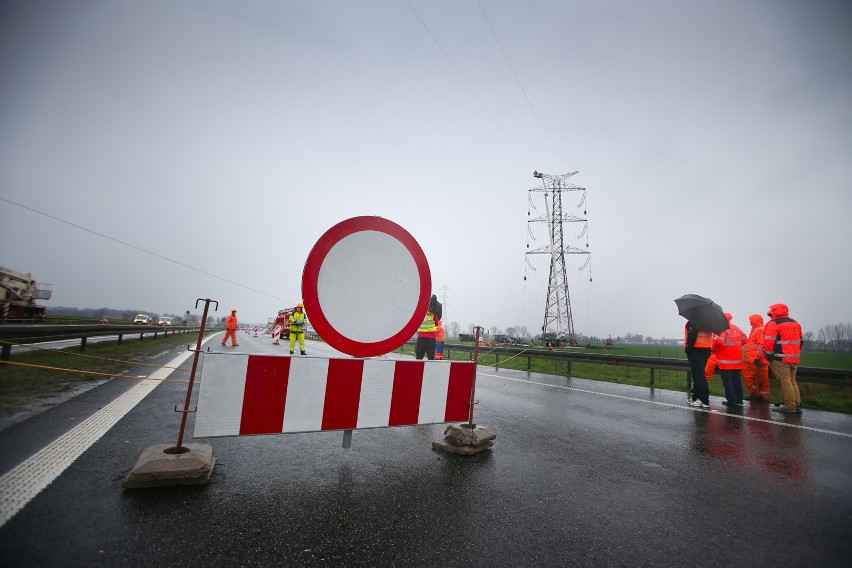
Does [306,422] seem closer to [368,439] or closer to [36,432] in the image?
[368,439]

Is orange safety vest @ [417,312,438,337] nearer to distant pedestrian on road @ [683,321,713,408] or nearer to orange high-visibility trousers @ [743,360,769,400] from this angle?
distant pedestrian on road @ [683,321,713,408]

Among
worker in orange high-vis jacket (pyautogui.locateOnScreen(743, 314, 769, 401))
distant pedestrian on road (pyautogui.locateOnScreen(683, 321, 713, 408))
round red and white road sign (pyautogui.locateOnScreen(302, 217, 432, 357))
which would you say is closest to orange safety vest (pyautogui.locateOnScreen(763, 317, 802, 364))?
distant pedestrian on road (pyautogui.locateOnScreen(683, 321, 713, 408))

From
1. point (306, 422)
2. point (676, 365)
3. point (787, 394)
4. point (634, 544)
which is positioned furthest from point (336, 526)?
point (676, 365)

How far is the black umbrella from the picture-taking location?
7.08 meters

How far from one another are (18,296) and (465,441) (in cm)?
3200

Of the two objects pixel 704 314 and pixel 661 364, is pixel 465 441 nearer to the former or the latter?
pixel 704 314

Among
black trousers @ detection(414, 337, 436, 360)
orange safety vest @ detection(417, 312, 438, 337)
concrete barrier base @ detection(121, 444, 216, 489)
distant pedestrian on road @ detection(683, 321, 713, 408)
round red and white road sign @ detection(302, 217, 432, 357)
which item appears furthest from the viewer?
orange safety vest @ detection(417, 312, 438, 337)

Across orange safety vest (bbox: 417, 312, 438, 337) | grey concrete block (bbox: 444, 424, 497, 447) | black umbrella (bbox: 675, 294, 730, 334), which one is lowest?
grey concrete block (bbox: 444, 424, 497, 447)

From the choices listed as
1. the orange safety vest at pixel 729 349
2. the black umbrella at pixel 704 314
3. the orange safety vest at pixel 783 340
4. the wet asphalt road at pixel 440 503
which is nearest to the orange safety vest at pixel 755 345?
the orange safety vest at pixel 729 349

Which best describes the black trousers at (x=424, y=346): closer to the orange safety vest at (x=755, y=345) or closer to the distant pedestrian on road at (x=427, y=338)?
the distant pedestrian on road at (x=427, y=338)

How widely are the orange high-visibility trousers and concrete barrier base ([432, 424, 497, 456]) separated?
787 centimetres

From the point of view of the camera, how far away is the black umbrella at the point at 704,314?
7082 millimetres

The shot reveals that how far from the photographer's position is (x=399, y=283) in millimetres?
3412

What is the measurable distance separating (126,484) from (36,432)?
6.48ft
